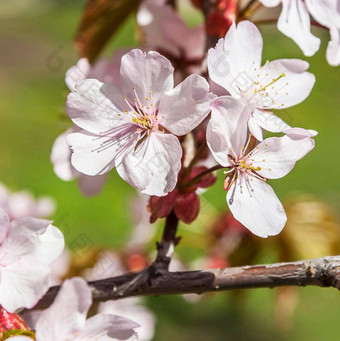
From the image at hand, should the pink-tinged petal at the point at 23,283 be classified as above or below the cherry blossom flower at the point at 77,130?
below

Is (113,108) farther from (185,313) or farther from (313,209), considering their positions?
(185,313)

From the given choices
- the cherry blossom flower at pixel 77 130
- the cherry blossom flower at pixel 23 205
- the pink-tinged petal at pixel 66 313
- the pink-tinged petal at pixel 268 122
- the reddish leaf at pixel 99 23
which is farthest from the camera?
the cherry blossom flower at pixel 23 205

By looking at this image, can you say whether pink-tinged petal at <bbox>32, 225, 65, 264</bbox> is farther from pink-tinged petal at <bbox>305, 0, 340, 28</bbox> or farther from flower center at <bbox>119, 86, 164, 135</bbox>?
pink-tinged petal at <bbox>305, 0, 340, 28</bbox>

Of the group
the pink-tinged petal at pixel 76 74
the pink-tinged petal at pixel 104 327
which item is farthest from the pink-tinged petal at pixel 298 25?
the pink-tinged petal at pixel 104 327

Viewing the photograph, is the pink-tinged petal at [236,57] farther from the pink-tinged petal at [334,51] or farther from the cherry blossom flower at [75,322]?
the cherry blossom flower at [75,322]

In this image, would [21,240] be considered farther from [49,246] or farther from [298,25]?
[298,25]

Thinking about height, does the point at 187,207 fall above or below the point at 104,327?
above

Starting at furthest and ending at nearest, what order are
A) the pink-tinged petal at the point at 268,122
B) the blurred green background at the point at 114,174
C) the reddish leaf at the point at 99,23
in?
the blurred green background at the point at 114,174 → the reddish leaf at the point at 99,23 → the pink-tinged petal at the point at 268,122

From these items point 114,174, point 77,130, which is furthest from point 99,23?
point 114,174

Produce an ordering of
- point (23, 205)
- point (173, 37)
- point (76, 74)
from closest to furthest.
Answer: point (76, 74) → point (173, 37) → point (23, 205)
